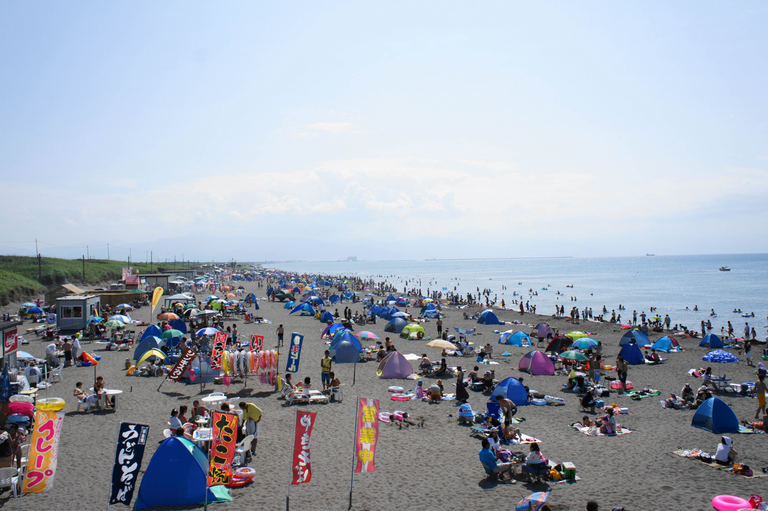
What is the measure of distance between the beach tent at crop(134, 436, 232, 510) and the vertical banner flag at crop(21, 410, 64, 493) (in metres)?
1.43

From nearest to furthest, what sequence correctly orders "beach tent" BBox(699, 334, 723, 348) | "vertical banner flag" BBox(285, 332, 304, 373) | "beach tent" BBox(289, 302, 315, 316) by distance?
1. "vertical banner flag" BBox(285, 332, 304, 373)
2. "beach tent" BBox(699, 334, 723, 348)
3. "beach tent" BBox(289, 302, 315, 316)

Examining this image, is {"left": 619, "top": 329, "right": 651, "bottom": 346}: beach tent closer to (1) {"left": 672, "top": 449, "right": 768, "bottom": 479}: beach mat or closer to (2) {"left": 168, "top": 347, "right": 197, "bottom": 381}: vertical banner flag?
(1) {"left": 672, "top": 449, "right": 768, "bottom": 479}: beach mat

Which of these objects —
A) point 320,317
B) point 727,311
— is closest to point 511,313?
point 320,317

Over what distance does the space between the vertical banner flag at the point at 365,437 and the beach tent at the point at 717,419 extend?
9.89m

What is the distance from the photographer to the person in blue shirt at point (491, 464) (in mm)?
9359

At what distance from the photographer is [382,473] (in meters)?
9.82

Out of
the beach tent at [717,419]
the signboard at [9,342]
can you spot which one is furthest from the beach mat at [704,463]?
the signboard at [9,342]

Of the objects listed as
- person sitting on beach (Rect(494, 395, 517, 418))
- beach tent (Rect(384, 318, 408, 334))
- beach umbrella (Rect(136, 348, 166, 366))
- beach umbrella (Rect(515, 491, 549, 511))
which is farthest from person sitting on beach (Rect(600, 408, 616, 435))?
beach tent (Rect(384, 318, 408, 334))

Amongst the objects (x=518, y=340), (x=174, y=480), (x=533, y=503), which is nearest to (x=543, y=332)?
(x=518, y=340)

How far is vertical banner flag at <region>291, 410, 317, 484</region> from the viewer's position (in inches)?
306

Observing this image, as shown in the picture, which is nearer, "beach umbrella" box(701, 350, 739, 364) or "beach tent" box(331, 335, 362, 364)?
"beach umbrella" box(701, 350, 739, 364)

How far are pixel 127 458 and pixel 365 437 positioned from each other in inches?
148

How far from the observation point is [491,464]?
9.36 meters

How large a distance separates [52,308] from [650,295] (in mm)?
78171
